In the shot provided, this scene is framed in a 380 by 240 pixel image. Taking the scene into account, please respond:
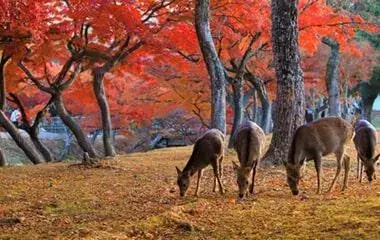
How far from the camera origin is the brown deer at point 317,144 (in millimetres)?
8828

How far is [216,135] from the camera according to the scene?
980 centimetres

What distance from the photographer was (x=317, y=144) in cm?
927

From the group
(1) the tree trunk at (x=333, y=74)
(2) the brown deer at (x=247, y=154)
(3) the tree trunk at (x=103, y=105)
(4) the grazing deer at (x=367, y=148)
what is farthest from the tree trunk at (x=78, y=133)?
(1) the tree trunk at (x=333, y=74)

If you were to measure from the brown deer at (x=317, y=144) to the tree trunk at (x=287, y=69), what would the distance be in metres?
3.00

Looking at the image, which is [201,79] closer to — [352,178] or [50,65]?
[50,65]

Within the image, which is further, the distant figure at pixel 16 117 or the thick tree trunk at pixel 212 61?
the distant figure at pixel 16 117

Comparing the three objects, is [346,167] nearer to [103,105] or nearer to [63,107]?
[103,105]

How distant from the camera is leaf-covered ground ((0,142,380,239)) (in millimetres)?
6070

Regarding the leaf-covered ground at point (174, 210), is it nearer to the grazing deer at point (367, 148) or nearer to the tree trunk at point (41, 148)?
the grazing deer at point (367, 148)

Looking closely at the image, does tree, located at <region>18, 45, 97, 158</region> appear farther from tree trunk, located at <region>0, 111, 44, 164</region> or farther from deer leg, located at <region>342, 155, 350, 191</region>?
deer leg, located at <region>342, 155, 350, 191</region>

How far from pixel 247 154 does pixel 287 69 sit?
449 cm

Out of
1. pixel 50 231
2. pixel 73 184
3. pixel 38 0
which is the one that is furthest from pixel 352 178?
pixel 38 0

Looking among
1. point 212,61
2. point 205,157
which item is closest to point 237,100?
point 212,61

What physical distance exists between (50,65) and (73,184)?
43.8ft
